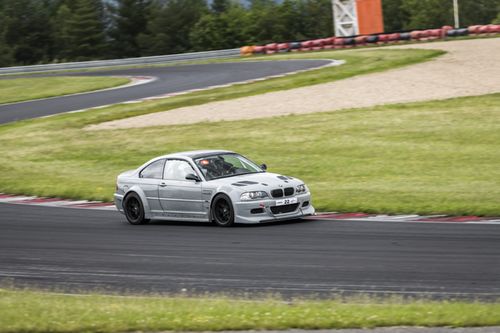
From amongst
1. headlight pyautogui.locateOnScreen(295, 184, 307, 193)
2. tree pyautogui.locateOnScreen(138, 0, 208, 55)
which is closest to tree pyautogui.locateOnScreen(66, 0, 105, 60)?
tree pyautogui.locateOnScreen(138, 0, 208, 55)

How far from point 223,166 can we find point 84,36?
94.9 metres

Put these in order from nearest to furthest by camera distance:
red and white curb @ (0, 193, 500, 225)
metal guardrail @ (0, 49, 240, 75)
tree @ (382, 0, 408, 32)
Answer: red and white curb @ (0, 193, 500, 225) → metal guardrail @ (0, 49, 240, 75) → tree @ (382, 0, 408, 32)

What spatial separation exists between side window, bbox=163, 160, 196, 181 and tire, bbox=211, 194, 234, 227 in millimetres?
935

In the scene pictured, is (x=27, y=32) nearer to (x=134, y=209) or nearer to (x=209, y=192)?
(x=134, y=209)

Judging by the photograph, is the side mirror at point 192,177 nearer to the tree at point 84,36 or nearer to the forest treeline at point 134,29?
the forest treeline at point 134,29

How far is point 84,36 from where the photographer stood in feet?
357

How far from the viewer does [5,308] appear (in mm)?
8672

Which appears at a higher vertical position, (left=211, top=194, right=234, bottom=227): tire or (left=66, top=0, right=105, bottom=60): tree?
(left=66, top=0, right=105, bottom=60): tree

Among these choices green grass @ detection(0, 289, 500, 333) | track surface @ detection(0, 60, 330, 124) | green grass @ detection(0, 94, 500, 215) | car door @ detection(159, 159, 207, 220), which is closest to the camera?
green grass @ detection(0, 289, 500, 333)

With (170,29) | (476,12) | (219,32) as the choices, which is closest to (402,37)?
(219,32)

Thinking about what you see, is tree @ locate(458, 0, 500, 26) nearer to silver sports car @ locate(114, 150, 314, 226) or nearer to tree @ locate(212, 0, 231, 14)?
tree @ locate(212, 0, 231, 14)

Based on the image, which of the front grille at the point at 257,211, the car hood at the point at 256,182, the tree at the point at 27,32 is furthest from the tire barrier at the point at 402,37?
the tree at the point at 27,32

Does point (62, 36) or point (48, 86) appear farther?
point (62, 36)

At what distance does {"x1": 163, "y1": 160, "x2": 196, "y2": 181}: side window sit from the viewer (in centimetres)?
1642
